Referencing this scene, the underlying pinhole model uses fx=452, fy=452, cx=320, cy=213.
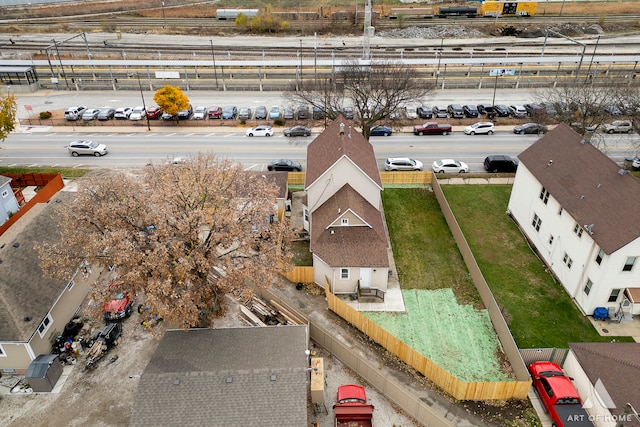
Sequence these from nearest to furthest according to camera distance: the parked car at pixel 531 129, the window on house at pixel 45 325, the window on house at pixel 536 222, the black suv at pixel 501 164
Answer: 1. the window on house at pixel 45 325
2. the window on house at pixel 536 222
3. the black suv at pixel 501 164
4. the parked car at pixel 531 129

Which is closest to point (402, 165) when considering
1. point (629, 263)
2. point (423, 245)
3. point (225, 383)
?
point (423, 245)

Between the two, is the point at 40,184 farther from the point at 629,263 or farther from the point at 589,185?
the point at 629,263

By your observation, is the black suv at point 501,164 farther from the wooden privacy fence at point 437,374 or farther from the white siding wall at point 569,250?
the wooden privacy fence at point 437,374

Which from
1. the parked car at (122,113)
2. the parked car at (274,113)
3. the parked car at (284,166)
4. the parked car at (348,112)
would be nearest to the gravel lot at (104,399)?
the parked car at (284,166)

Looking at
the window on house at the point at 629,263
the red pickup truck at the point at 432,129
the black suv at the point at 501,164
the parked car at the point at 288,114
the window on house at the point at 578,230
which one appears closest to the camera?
the window on house at the point at 629,263

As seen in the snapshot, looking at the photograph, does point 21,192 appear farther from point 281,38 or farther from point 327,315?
point 281,38

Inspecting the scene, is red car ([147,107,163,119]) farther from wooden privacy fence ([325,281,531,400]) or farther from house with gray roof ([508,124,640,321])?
house with gray roof ([508,124,640,321])

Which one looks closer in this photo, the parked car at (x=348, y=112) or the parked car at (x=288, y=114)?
the parked car at (x=348, y=112)
